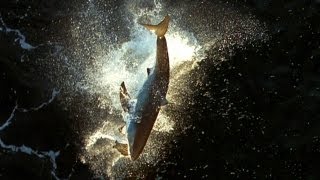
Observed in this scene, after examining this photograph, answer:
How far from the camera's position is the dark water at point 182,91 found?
12891 millimetres

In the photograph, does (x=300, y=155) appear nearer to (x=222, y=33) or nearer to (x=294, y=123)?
(x=294, y=123)

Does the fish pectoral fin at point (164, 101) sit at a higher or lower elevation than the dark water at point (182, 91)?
higher

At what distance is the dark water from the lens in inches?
508

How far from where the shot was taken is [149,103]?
1138 centimetres

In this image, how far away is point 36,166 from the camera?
1311 centimetres

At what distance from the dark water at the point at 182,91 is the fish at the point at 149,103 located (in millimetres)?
1874

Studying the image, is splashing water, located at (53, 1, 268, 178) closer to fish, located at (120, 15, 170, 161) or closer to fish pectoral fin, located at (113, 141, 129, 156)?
fish pectoral fin, located at (113, 141, 129, 156)

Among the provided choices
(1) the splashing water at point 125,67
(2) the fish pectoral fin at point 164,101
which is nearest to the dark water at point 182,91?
(1) the splashing water at point 125,67

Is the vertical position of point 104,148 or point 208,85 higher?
point 208,85

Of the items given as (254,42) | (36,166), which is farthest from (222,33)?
(36,166)

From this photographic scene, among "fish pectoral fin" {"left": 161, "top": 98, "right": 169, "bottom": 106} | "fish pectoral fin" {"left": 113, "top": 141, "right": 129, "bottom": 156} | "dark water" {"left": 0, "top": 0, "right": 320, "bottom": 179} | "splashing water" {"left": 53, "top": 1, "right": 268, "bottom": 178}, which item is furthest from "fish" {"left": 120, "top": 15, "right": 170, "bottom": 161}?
"dark water" {"left": 0, "top": 0, "right": 320, "bottom": 179}

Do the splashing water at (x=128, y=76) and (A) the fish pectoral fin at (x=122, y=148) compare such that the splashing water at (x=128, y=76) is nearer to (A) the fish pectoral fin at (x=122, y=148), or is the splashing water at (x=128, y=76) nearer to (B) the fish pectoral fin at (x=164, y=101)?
(A) the fish pectoral fin at (x=122, y=148)

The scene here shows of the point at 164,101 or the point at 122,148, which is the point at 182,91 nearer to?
the point at 164,101

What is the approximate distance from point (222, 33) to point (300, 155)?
4.32 meters
